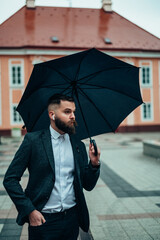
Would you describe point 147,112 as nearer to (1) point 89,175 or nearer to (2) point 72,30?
(2) point 72,30

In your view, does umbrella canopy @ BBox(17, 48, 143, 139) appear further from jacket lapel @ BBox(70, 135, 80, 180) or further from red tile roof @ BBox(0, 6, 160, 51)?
red tile roof @ BBox(0, 6, 160, 51)

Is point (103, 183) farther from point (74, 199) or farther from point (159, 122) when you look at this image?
point (159, 122)

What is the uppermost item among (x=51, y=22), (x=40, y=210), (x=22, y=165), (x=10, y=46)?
(x=51, y=22)

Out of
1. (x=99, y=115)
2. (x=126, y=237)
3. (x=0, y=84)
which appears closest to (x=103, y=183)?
(x=126, y=237)

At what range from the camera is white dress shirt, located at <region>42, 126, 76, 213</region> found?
7.17 ft

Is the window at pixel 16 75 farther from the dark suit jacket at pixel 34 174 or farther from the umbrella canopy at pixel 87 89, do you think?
the dark suit jacket at pixel 34 174

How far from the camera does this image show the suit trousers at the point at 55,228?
85.2 inches

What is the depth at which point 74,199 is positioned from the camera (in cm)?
Result: 230

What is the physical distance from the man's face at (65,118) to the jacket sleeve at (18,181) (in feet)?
0.95

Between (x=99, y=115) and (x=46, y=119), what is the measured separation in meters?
0.56

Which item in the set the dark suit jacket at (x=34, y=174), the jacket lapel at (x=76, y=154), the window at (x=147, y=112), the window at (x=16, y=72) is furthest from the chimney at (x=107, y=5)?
the dark suit jacket at (x=34, y=174)

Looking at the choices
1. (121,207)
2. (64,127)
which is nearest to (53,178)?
(64,127)

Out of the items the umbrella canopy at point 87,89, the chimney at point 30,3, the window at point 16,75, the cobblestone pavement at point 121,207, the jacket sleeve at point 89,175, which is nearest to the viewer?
the jacket sleeve at point 89,175

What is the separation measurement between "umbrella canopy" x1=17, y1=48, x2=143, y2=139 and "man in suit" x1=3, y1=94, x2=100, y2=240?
330mm
